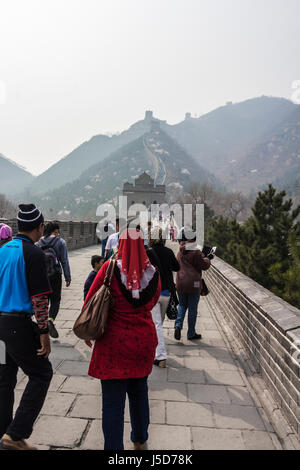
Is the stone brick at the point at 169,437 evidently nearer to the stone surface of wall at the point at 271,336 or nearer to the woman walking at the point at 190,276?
the stone surface of wall at the point at 271,336

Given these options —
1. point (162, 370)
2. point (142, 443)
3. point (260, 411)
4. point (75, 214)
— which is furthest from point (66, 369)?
point (75, 214)

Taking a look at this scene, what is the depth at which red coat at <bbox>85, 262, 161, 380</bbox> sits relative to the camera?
8.75 feet

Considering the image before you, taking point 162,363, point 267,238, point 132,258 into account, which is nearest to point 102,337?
point 132,258

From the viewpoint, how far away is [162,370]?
15.4ft

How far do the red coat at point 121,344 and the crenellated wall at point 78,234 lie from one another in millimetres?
15870

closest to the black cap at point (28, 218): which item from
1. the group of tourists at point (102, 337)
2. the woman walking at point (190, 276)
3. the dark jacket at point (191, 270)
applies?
the group of tourists at point (102, 337)

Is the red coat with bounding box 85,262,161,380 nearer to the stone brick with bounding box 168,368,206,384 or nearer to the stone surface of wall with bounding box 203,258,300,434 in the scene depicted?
the stone surface of wall with bounding box 203,258,300,434

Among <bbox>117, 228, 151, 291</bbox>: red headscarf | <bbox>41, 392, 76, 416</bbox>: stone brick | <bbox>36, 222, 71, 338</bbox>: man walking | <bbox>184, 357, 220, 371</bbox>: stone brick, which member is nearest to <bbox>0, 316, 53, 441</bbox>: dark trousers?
<bbox>41, 392, 76, 416</bbox>: stone brick

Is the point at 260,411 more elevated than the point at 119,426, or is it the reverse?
the point at 119,426

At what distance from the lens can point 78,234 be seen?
21734 mm

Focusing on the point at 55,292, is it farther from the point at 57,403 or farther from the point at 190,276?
the point at 57,403

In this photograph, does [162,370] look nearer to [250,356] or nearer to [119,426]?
[250,356]

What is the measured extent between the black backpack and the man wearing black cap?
2638mm

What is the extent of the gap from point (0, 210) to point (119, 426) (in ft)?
284
